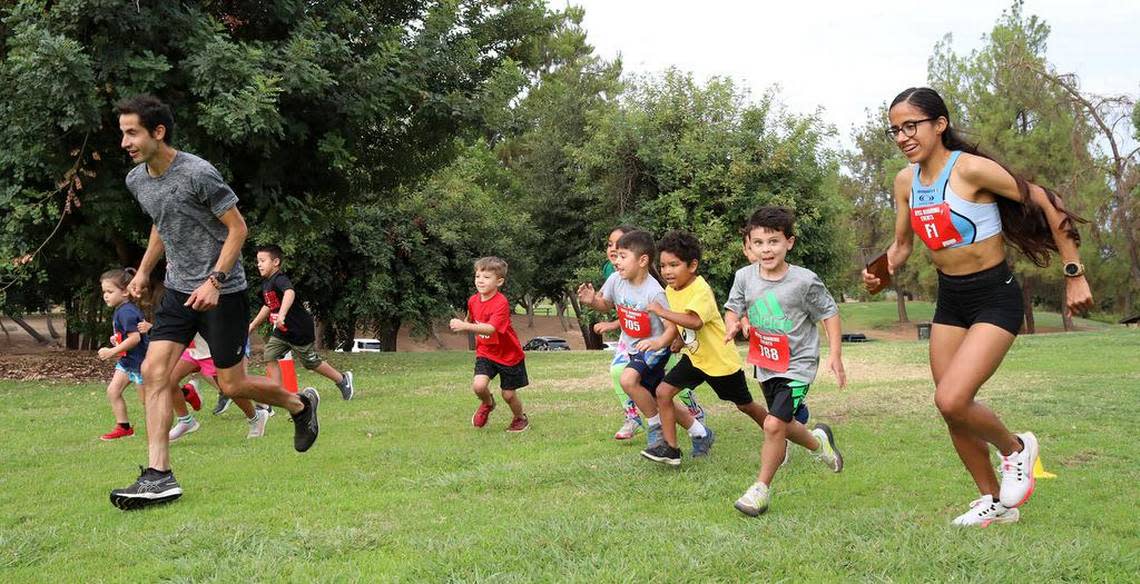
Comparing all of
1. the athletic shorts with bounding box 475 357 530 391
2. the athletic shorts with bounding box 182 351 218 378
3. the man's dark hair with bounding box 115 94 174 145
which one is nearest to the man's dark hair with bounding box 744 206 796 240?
the athletic shorts with bounding box 475 357 530 391

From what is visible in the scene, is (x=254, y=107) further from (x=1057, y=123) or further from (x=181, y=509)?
(x=1057, y=123)

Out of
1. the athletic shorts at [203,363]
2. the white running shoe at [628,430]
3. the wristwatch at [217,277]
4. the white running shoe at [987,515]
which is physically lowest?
the white running shoe at [987,515]

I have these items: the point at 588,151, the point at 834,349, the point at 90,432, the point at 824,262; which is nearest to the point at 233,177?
the point at 90,432

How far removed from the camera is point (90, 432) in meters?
8.66

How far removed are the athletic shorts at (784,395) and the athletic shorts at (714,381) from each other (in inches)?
24.0

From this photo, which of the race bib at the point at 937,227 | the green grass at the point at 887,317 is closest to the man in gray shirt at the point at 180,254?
the race bib at the point at 937,227

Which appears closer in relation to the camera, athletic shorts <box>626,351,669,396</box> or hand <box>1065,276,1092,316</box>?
hand <box>1065,276,1092,316</box>

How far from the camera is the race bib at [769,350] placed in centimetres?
555

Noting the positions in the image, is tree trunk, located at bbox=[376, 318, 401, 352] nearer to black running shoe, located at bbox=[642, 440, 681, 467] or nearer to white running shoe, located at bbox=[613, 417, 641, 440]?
white running shoe, located at bbox=[613, 417, 641, 440]

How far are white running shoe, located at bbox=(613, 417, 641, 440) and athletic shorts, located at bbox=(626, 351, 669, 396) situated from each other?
0.94 m

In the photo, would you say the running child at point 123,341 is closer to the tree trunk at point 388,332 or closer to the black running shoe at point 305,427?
the black running shoe at point 305,427

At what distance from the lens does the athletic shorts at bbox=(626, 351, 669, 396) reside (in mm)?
6668

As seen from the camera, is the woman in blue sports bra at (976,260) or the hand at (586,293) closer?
the woman in blue sports bra at (976,260)

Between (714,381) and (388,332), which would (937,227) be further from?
(388,332)
